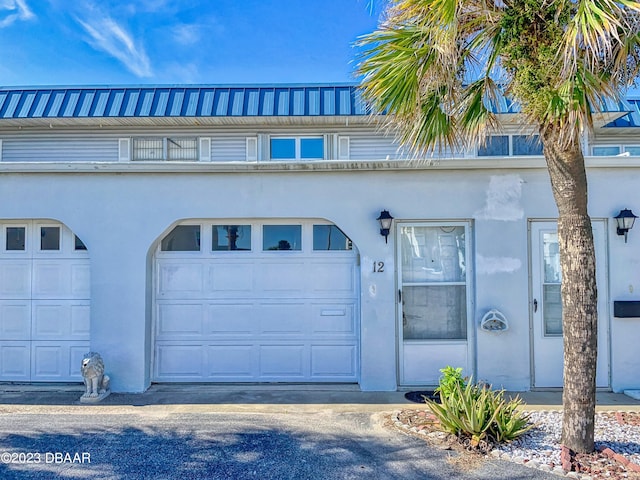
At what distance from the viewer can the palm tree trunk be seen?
3717 millimetres

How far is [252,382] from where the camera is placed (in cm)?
618

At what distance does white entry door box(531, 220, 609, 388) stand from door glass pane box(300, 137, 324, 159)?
4878mm

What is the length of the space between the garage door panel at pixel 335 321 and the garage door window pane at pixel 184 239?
6.76 feet

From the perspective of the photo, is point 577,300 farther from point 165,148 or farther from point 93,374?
point 165,148

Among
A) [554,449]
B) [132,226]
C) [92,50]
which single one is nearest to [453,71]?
[554,449]

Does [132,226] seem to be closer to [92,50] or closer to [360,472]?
[360,472]

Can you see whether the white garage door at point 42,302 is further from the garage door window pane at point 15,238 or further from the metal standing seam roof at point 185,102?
the metal standing seam roof at point 185,102

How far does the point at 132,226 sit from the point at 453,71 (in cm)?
457

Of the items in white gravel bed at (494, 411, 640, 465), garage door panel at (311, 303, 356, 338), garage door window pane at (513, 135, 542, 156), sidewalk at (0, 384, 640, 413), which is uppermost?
garage door window pane at (513, 135, 542, 156)

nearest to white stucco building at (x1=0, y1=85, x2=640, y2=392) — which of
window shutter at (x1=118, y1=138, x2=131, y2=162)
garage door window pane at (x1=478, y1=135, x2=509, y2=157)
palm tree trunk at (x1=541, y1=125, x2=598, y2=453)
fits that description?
palm tree trunk at (x1=541, y1=125, x2=598, y2=453)

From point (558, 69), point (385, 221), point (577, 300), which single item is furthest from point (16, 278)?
point (558, 69)

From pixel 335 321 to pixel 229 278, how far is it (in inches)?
66.3

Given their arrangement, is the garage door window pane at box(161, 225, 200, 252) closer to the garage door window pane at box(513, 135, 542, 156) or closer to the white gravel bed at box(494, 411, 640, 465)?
the white gravel bed at box(494, 411, 640, 465)

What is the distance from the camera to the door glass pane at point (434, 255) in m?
6.09
